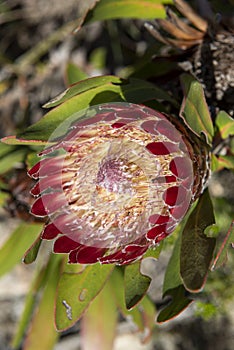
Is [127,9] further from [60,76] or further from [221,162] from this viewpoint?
[60,76]

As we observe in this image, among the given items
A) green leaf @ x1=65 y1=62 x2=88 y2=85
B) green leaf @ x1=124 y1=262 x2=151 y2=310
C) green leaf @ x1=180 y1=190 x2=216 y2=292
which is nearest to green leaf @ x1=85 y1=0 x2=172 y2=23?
green leaf @ x1=65 y1=62 x2=88 y2=85

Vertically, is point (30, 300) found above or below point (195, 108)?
below

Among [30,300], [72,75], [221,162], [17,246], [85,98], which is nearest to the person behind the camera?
[85,98]

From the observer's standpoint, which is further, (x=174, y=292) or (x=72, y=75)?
(x=72, y=75)

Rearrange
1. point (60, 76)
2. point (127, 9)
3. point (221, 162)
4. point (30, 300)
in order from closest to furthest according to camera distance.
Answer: point (221, 162) → point (127, 9) → point (30, 300) → point (60, 76)

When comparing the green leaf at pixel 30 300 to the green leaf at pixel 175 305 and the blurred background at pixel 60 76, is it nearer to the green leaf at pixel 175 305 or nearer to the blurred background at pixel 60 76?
the blurred background at pixel 60 76

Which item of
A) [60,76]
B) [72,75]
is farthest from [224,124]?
[60,76]
